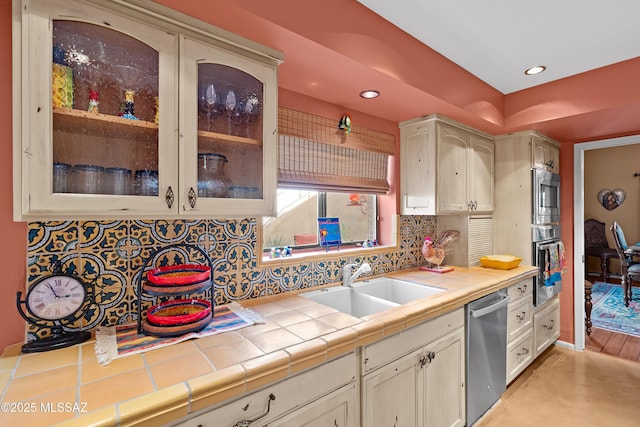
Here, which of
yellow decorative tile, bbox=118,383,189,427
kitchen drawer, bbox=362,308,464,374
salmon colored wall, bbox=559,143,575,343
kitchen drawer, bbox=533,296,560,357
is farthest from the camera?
salmon colored wall, bbox=559,143,575,343

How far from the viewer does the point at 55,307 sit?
3.54ft

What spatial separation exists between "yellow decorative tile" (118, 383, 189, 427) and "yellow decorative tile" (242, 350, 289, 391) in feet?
0.62

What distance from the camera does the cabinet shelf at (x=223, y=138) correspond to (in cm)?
123

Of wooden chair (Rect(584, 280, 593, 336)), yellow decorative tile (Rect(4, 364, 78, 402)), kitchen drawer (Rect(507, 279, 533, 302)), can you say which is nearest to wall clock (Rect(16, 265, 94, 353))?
yellow decorative tile (Rect(4, 364, 78, 402))

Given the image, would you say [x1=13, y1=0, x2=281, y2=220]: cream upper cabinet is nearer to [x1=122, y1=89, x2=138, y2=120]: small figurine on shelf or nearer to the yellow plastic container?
[x1=122, y1=89, x2=138, y2=120]: small figurine on shelf

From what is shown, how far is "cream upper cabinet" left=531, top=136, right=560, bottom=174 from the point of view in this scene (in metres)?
2.73

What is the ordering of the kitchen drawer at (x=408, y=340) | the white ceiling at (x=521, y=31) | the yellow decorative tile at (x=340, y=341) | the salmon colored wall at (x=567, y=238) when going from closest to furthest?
the yellow decorative tile at (x=340, y=341)
the kitchen drawer at (x=408, y=340)
the white ceiling at (x=521, y=31)
the salmon colored wall at (x=567, y=238)

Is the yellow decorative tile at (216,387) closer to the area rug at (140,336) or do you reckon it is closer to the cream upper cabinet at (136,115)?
the area rug at (140,336)

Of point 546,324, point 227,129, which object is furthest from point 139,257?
point 546,324

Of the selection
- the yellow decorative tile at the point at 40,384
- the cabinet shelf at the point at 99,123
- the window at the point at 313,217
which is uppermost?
the cabinet shelf at the point at 99,123

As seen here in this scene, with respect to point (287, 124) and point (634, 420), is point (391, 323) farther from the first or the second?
point (634, 420)

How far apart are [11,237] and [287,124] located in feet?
4.35

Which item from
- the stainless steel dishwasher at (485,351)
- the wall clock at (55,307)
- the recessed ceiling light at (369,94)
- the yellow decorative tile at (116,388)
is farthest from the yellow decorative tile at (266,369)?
the recessed ceiling light at (369,94)

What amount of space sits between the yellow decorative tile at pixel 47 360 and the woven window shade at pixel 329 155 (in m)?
1.22
